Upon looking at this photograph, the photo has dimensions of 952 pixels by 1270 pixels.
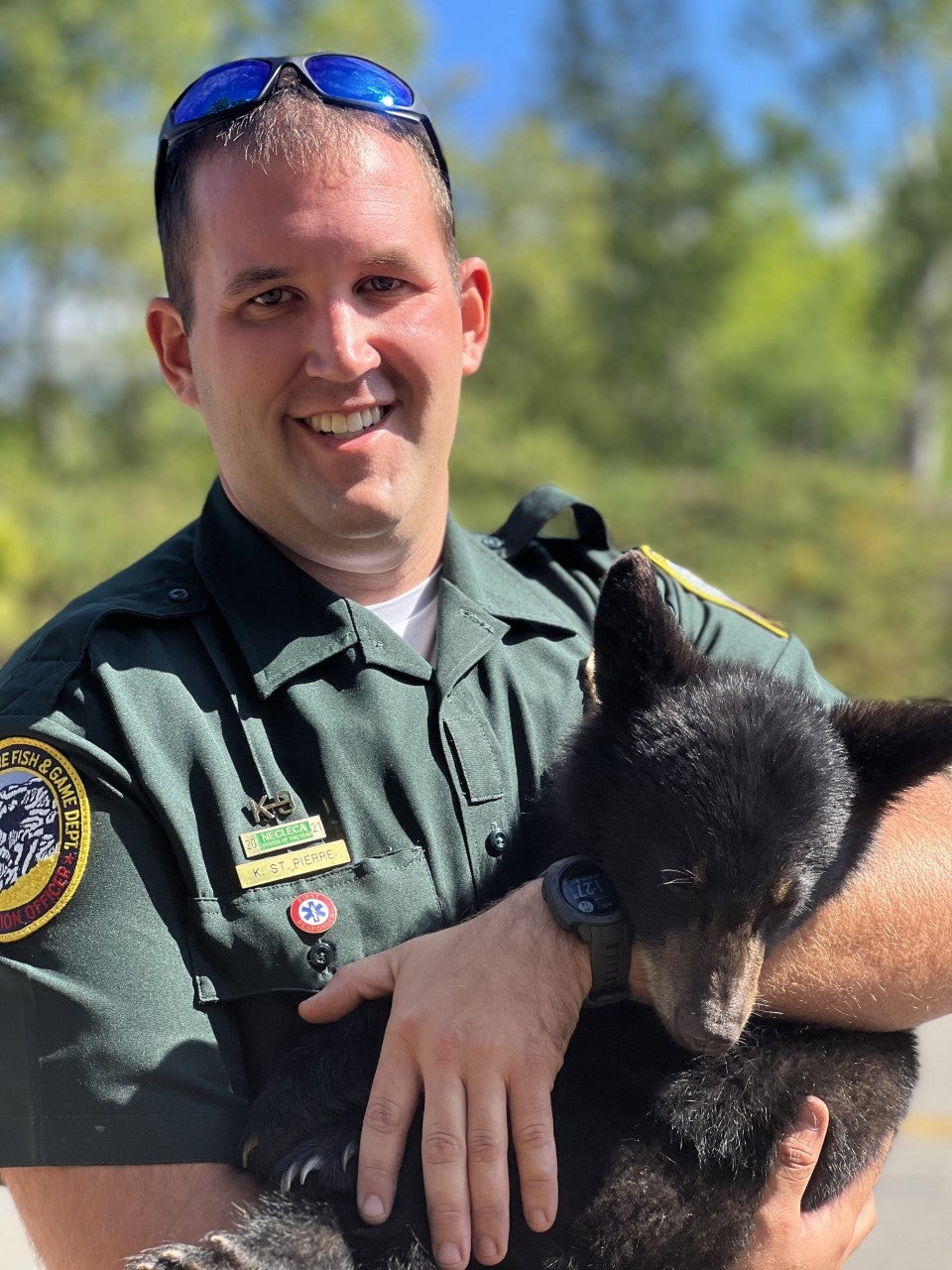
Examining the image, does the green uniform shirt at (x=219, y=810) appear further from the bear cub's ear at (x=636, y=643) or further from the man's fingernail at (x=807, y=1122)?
the man's fingernail at (x=807, y=1122)

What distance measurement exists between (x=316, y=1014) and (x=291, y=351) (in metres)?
1.19

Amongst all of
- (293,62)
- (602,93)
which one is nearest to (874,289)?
(602,93)

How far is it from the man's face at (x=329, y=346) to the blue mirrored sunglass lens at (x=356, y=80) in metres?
0.11

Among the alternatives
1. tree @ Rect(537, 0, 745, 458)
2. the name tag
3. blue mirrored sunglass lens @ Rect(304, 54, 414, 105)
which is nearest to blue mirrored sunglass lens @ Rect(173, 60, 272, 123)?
blue mirrored sunglass lens @ Rect(304, 54, 414, 105)

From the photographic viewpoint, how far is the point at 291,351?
2.49 metres

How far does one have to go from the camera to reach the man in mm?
2084

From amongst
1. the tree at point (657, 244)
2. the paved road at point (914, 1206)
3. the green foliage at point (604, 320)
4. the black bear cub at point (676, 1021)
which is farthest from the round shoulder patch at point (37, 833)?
the tree at point (657, 244)

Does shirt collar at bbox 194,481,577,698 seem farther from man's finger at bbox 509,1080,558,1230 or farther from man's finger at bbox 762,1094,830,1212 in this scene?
man's finger at bbox 762,1094,830,1212

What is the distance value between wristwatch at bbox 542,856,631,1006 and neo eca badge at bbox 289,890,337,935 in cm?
37

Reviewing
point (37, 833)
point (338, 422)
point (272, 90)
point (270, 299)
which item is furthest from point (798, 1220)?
point (272, 90)

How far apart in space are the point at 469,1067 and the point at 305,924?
1.22ft

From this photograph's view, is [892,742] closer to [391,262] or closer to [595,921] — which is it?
[595,921]

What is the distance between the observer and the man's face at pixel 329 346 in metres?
2.43

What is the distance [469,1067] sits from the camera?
2.11m
